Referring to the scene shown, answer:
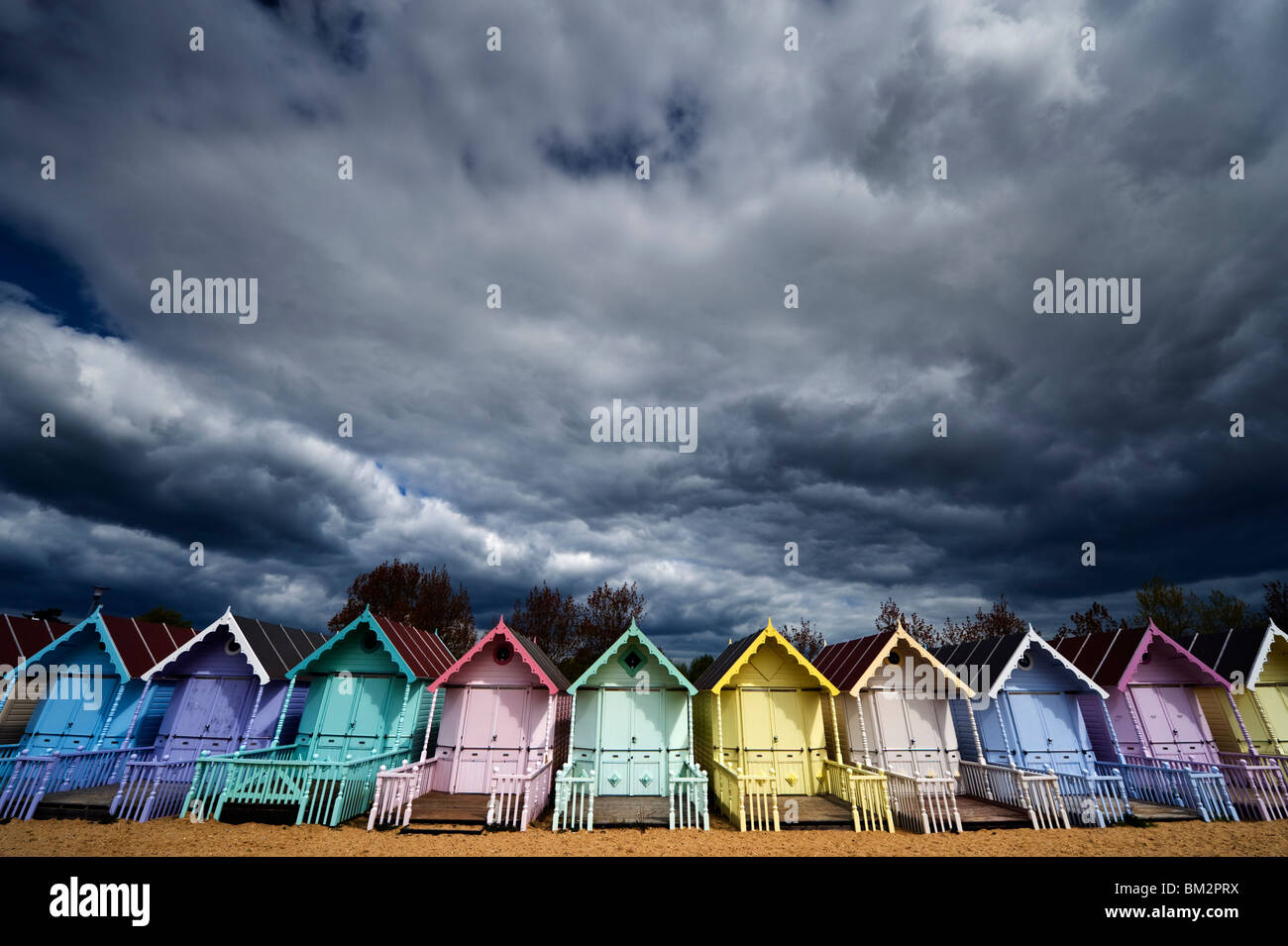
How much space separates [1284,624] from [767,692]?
43.9 metres

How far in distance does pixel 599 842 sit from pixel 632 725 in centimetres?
470

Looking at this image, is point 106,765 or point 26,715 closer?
point 106,765

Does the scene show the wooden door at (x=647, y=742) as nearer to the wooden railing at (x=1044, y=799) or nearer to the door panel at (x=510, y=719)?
the door panel at (x=510, y=719)

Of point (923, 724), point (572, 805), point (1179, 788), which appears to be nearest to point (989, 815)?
point (923, 724)

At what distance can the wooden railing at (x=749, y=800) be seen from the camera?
13641 millimetres

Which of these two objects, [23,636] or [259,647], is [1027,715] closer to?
[259,647]

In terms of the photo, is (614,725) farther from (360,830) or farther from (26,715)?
(26,715)

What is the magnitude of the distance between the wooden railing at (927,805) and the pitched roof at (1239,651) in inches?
564

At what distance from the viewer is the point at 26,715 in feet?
62.2

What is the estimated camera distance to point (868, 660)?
17.5 metres

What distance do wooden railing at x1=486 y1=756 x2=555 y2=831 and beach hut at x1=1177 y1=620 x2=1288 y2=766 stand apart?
23.0 metres

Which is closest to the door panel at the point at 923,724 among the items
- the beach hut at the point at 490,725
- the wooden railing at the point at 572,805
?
the wooden railing at the point at 572,805
